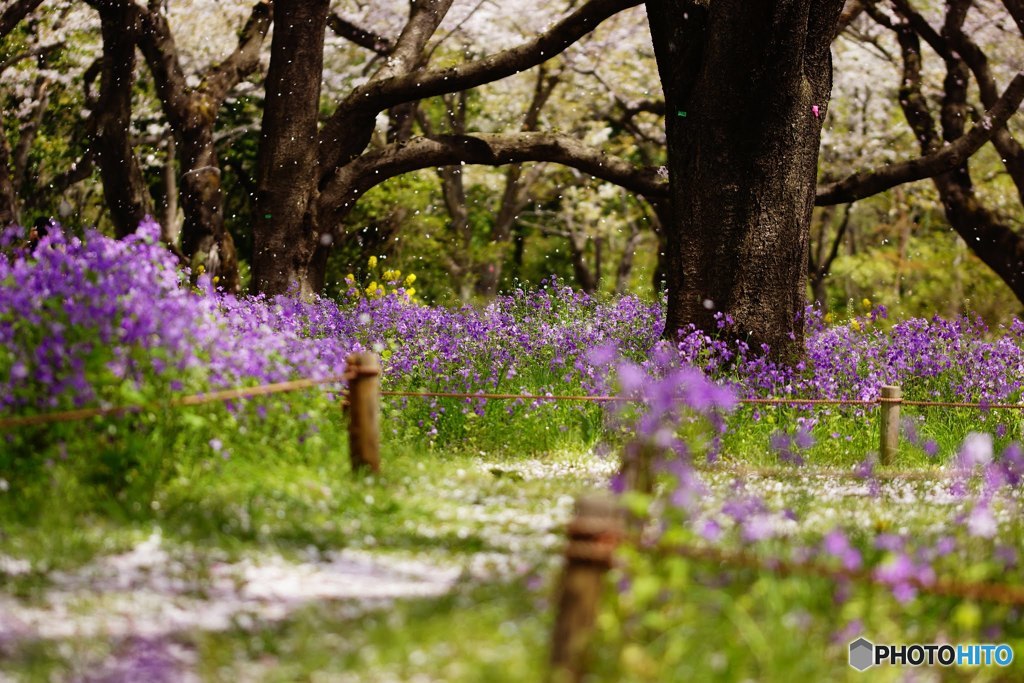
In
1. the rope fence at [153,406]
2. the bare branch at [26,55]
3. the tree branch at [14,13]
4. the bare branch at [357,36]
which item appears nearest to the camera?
the rope fence at [153,406]

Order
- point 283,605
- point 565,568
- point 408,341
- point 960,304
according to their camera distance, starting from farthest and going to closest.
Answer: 1. point 960,304
2. point 408,341
3. point 283,605
4. point 565,568

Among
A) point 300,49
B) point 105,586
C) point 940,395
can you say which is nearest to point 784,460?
point 940,395

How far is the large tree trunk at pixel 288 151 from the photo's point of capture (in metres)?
12.8

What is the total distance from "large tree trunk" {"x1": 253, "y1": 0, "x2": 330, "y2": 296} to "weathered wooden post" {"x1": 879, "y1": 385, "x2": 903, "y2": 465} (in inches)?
246

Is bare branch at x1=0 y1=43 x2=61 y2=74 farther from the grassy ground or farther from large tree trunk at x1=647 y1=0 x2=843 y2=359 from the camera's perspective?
the grassy ground

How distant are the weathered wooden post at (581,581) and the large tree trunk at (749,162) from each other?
Answer: 7077mm

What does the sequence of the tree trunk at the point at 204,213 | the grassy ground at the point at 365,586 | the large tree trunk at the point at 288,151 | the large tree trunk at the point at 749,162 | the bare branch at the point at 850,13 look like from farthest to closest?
the bare branch at the point at 850,13 → the tree trunk at the point at 204,213 → the large tree trunk at the point at 288,151 → the large tree trunk at the point at 749,162 → the grassy ground at the point at 365,586

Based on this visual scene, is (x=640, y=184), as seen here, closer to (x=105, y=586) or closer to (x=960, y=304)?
(x=105, y=586)

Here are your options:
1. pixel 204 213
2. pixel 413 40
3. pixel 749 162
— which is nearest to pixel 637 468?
pixel 749 162

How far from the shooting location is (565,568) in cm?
376

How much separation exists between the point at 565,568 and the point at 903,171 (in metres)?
11.0

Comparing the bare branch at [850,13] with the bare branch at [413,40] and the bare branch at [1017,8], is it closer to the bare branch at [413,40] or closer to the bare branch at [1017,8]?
the bare branch at [1017,8]

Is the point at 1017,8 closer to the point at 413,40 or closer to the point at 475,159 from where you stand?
the point at 475,159

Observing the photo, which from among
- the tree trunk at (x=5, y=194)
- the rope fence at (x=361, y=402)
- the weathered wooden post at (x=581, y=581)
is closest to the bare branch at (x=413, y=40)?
the tree trunk at (x=5, y=194)
